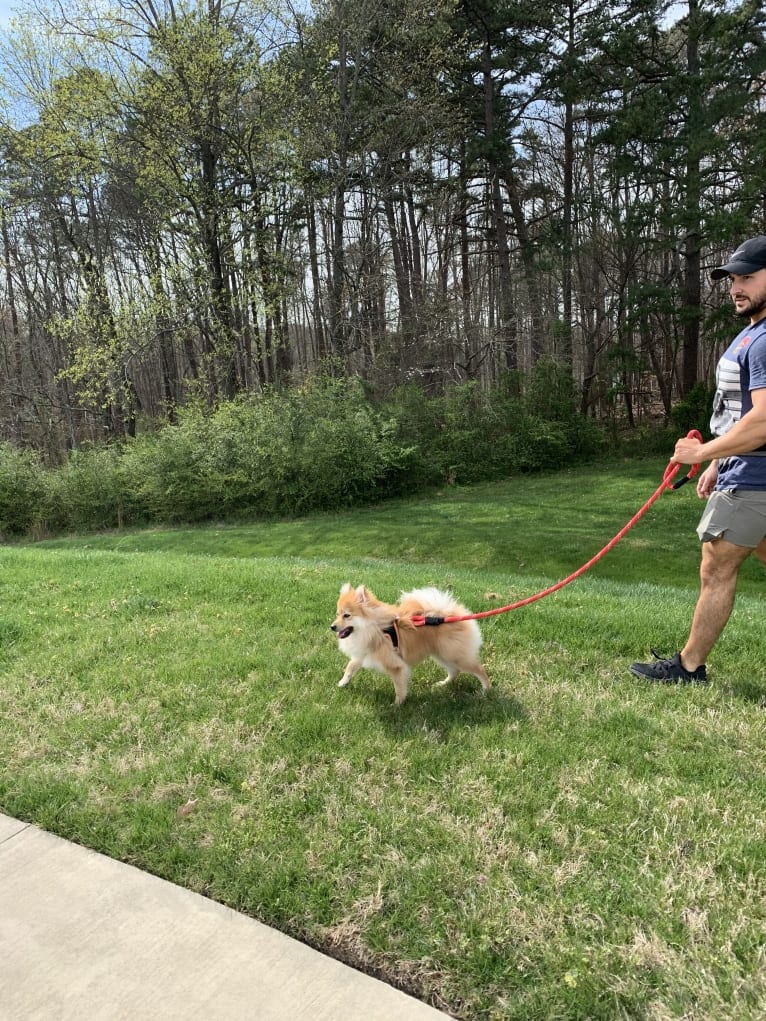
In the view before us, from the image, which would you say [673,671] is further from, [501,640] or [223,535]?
[223,535]

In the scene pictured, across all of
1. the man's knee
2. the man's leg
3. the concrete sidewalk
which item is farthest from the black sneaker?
the concrete sidewalk

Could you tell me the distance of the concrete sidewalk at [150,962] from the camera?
6.15 feet

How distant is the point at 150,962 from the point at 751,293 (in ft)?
13.1

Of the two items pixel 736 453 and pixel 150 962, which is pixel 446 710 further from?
pixel 736 453

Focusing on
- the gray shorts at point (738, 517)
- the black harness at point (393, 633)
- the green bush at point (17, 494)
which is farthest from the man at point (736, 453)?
the green bush at point (17, 494)

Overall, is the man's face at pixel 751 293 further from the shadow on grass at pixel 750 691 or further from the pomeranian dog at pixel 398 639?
the pomeranian dog at pixel 398 639

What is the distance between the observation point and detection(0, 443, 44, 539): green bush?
17750mm

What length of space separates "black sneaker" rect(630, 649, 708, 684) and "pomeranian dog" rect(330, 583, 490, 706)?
1.01 meters

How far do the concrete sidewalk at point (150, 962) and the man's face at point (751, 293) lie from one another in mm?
3462

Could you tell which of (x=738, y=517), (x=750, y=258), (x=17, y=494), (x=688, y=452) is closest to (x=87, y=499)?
(x=17, y=494)

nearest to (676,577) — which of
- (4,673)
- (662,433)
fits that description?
(4,673)

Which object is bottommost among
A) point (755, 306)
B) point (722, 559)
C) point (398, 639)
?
point (398, 639)

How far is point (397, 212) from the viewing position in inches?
922

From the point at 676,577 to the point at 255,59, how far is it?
1761 cm
